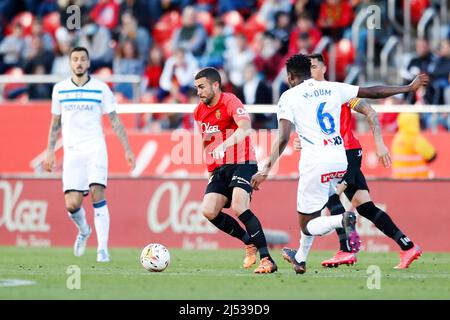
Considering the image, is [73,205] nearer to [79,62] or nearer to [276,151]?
[79,62]

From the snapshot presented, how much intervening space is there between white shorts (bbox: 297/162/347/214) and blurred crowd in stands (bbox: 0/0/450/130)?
23.3ft

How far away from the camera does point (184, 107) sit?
18797mm

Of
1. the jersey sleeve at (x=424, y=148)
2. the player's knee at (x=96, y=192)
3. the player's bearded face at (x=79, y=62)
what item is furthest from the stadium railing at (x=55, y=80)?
the player's knee at (x=96, y=192)

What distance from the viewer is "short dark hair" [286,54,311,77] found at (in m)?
11.6

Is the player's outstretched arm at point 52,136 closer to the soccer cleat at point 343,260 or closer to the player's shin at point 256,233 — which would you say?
the player's shin at point 256,233

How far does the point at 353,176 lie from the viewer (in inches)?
511

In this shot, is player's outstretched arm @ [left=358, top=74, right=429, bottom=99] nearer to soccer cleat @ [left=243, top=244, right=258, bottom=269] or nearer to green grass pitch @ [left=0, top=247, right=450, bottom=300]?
green grass pitch @ [left=0, top=247, right=450, bottom=300]

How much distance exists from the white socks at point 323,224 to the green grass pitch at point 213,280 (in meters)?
0.46

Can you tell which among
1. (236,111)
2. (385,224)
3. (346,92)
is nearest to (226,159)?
(236,111)

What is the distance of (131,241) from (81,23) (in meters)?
6.81

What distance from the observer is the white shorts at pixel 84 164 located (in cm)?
1419

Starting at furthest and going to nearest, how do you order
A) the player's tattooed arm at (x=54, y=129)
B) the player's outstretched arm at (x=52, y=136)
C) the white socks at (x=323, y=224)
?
the player's tattooed arm at (x=54, y=129) → the player's outstretched arm at (x=52, y=136) → the white socks at (x=323, y=224)

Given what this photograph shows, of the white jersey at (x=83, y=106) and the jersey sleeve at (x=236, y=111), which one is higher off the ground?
the white jersey at (x=83, y=106)
